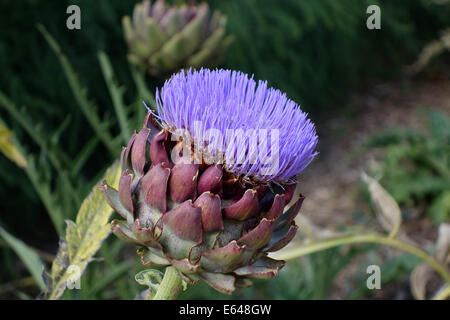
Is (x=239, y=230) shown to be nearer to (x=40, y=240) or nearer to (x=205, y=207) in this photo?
(x=205, y=207)

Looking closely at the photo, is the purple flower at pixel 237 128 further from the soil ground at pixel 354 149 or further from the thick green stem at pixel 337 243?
the soil ground at pixel 354 149

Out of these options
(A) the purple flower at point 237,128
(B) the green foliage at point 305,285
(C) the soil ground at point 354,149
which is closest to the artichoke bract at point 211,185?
(A) the purple flower at point 237,128

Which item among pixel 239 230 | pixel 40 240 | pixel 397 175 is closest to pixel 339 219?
pixel 397 175

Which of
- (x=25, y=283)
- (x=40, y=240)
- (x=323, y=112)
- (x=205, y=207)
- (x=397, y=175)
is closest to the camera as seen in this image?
(x=205, y=207)

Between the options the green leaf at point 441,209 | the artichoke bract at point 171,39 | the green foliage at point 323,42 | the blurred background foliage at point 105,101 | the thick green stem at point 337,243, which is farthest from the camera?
the green foliage at point 323,42

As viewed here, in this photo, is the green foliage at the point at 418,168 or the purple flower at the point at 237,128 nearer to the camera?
the purple flower at the point at 237,128

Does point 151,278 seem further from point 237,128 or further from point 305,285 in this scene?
point 305,285
